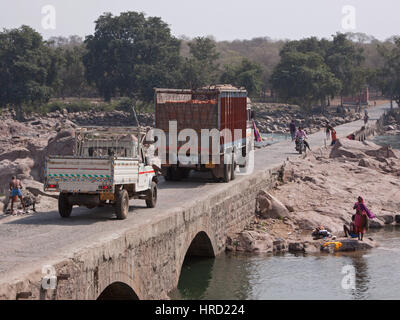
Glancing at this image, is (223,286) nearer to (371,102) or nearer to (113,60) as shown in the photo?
(113,60)

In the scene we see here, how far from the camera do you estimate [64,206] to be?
18203 millimetres

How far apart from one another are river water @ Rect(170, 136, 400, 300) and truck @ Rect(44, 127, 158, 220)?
3009 mm

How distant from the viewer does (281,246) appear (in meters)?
25.0

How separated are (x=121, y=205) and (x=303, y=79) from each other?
298 feet

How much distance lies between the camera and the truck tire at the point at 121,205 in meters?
17.8

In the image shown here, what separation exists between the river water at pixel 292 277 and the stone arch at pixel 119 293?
3036 mm

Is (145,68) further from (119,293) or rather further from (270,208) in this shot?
(119,293)

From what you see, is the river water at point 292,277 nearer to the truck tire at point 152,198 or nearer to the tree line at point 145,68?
the truck tire at point 152,198

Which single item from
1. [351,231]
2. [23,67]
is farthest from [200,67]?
[351,231]

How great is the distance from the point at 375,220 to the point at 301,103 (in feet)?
280

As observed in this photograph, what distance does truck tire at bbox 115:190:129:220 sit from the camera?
58.4 feet

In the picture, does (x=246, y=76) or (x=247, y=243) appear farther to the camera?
(x=246, y=76)
